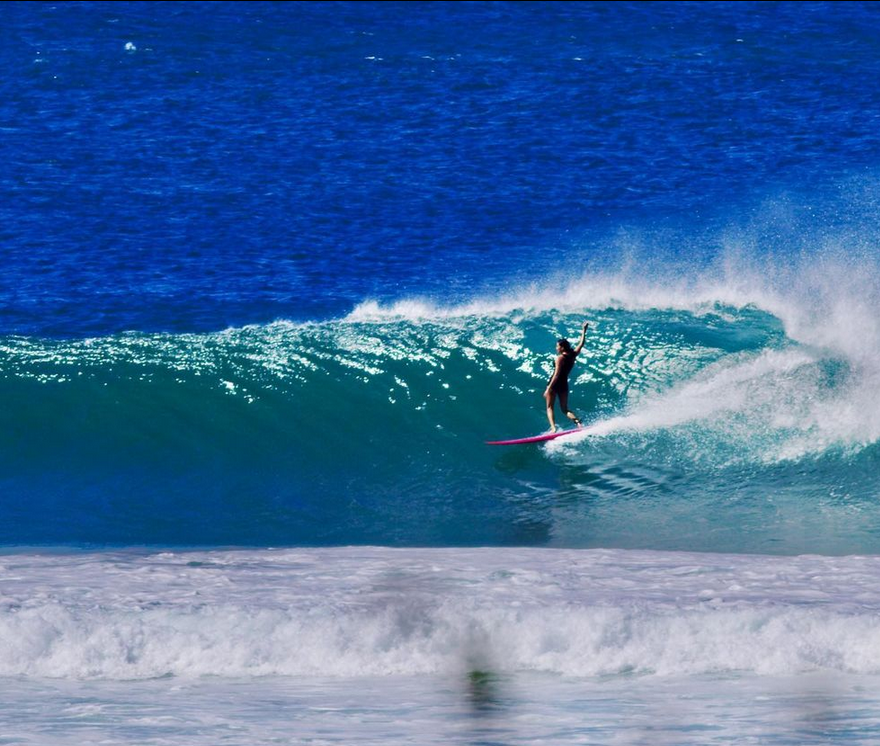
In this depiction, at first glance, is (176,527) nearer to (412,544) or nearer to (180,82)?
(412,544)

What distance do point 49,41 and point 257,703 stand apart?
34383 millimetres

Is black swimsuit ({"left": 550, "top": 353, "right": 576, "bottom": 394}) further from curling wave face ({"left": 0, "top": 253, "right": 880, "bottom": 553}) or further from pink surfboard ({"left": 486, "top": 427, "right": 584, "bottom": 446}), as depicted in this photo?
curling wave face ({"left": 0, "top": 253, "right": 880, "bottom": 553})

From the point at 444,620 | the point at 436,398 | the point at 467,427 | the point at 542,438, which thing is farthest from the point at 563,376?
the point at 444,620

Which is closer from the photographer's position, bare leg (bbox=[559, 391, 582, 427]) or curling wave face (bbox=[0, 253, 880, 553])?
curling wave face (bbox=[0, 253, 880, 553])

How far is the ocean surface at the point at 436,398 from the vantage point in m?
11.1

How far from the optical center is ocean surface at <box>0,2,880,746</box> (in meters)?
11.1

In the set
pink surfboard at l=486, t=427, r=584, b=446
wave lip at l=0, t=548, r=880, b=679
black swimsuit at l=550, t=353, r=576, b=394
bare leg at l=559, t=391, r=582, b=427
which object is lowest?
wave lip at l=0, t=548, r=880, b=679

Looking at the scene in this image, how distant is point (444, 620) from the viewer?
1189 cm

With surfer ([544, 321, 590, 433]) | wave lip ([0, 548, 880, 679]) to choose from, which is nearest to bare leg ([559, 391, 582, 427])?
surfer ([544, 321, 590, 433])

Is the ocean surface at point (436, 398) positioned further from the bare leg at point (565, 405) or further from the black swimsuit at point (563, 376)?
the black swimsuit at point (563, 376)

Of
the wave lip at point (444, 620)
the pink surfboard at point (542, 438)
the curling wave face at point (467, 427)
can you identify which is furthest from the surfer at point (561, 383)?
the wave lip at point (444, 620)

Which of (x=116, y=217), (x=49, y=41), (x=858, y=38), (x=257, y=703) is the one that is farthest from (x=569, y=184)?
(x=257, y=703)

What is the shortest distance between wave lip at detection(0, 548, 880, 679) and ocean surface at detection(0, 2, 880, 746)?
40 mm

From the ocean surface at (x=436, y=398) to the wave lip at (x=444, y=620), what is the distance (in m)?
0.04
